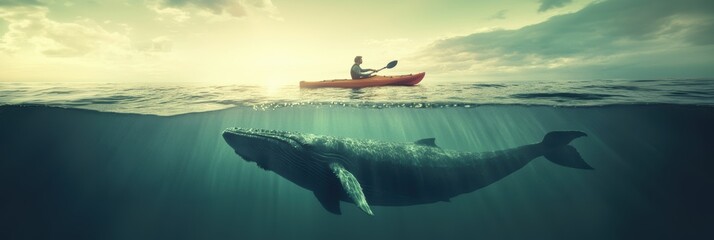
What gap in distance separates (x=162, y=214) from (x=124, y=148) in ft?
106

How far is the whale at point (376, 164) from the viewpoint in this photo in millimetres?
6027

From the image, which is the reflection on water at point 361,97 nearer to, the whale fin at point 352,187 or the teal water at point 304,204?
the teal water at point 304,204

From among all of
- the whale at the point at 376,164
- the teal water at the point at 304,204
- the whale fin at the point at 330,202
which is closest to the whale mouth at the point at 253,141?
the whale at the point at 376,164

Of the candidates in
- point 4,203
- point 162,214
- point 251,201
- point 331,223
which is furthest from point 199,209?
point 4,203

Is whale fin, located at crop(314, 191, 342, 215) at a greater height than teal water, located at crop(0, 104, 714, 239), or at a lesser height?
greater

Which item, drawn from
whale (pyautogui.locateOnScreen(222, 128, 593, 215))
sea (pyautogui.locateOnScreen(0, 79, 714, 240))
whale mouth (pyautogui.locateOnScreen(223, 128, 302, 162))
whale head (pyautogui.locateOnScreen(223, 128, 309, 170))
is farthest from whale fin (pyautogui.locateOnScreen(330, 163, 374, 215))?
sea (pyautogui.locateOnScreen(0, 79, 714, 240))

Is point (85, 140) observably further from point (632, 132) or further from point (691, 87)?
point (632, 132)

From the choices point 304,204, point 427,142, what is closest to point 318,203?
point 304,204

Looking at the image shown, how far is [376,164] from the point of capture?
274 inches

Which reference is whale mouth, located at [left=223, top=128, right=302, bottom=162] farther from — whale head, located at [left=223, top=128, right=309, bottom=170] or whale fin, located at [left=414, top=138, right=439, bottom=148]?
whale fin, located at [left=414, top=138, right=439, bottom=148]

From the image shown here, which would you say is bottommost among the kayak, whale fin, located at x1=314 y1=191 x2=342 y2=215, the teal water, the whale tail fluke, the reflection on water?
the teal water

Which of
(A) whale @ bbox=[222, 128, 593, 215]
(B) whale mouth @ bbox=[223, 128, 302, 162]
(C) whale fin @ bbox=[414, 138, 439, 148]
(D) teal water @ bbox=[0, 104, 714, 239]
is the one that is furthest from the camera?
(D) teal water @ bbox=[0, 104, 714, 239]

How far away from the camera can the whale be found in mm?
6027

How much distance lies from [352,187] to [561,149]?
6261 mm
